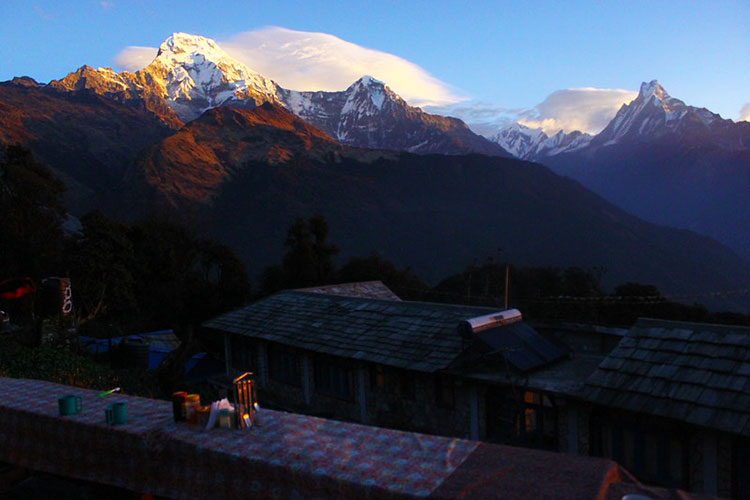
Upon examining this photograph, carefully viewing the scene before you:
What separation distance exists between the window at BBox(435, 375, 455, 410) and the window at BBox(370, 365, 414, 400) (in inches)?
30.4

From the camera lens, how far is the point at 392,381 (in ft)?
44.8

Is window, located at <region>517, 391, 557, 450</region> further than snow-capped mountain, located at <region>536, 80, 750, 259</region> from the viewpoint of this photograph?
No

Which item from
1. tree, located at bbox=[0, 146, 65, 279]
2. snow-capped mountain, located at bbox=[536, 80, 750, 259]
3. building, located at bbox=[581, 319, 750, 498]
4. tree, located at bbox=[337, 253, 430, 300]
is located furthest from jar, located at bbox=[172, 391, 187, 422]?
snow-capped mountain, located at bbox=[536, 80, 750, 259]

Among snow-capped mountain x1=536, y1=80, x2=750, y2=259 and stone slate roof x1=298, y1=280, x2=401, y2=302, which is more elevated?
snow-capped mountain x1=536, y1=80, x2=750, y2=259

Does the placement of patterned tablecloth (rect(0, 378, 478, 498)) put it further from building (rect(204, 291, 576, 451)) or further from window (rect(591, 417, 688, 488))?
building (rect(204, 291, 576, 451))

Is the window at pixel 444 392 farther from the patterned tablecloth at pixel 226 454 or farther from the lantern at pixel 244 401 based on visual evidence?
the lantern at pixel 244 401

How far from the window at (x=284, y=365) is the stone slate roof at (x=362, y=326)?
658mm

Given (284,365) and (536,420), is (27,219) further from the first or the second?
(536,420)

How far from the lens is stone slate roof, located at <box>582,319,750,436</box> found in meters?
8.41

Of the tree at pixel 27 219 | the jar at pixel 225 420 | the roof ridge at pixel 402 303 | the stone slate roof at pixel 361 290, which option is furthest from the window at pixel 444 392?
the tree at pixel 27 219

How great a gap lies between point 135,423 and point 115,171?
103400 millimetres

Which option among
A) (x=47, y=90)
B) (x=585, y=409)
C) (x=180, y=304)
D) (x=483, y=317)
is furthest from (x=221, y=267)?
(x=47, y=90)

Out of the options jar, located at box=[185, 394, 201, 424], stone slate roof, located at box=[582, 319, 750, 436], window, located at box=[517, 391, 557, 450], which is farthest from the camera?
window, located at box=[517, 391, 557, 450]

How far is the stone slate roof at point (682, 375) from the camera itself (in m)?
8.41
